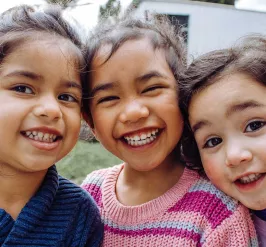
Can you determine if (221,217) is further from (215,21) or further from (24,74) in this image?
(215,21)

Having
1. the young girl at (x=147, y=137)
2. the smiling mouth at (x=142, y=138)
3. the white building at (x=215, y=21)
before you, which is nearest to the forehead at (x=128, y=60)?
the young girl at (x=147, y=137)

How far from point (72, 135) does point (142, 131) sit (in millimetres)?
283

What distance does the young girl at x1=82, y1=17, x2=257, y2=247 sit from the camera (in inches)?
62.9

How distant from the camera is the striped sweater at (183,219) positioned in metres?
1.54

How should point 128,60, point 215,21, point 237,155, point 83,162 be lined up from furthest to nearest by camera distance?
point 215,21
point 83,162
point 128,60
point 237,155

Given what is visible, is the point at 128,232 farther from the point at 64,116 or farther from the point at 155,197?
the point at 64,116

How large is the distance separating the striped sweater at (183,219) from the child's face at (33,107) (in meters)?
→ 0.42

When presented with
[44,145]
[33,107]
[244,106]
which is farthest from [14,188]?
[244,106]

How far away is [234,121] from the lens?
149 cm

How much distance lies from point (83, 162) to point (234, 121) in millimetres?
3466

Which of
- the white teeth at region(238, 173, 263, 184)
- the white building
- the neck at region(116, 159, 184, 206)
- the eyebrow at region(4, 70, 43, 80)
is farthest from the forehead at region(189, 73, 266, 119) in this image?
the white building

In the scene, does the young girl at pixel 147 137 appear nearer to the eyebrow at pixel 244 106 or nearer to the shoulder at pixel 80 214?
the shoulder at pixel 80 214

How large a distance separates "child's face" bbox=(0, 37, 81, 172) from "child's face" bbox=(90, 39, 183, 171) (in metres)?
0.19

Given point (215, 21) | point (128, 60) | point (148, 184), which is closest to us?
point (128, 60)
